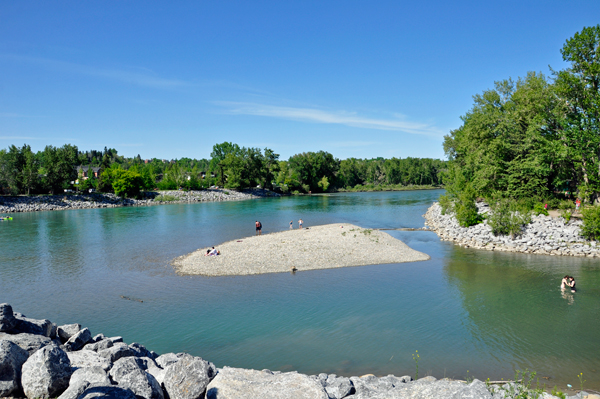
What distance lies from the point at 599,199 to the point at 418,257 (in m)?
21.3

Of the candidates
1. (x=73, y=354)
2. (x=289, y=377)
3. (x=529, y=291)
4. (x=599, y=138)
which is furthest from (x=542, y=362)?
(x=599, y=138)

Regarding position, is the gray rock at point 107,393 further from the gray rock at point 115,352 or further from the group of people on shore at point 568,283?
the group of people on shore at point 568,283

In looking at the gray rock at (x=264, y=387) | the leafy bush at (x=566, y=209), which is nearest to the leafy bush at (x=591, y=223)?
the leafy bush at (x=566, y=209)

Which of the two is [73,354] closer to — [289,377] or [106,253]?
[289,377]

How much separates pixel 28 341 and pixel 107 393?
16.9 ft

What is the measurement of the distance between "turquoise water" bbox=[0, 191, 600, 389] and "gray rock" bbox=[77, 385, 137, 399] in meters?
8.25

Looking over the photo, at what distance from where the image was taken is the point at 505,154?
47812 mm

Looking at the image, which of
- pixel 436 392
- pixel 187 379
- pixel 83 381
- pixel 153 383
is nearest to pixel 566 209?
pixel 436 392

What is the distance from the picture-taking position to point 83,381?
793cm

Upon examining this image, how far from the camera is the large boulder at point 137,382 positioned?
8.10 meters

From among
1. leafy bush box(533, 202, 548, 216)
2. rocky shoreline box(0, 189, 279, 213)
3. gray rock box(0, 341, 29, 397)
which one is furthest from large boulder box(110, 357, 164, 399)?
rocky shoreline box(0, 189, 279, 213)

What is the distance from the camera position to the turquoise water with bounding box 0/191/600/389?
15.5m

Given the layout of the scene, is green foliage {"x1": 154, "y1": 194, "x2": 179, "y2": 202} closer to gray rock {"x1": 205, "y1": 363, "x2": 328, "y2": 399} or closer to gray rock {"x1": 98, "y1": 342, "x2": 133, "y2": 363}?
gray rock {"x1": 98, "y1": 342, "x2": 133, "y2": 363}

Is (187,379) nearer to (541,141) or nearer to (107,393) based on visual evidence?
(107,393)
